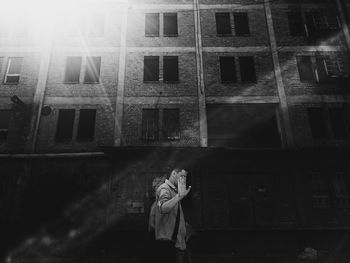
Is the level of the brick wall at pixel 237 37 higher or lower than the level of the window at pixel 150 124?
higher

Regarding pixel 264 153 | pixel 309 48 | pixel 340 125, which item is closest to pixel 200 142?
pixel 264 153

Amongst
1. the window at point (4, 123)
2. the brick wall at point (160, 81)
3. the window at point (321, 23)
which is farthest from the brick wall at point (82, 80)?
the window at point (321, 23)

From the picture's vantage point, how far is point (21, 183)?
42.3ft

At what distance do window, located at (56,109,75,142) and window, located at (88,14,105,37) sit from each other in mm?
5302

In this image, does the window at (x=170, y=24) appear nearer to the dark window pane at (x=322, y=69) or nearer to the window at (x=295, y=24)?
the window at (x=295, y=24)

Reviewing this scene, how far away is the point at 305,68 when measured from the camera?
51.0ft

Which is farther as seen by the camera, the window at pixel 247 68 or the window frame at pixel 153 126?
the window at pixel 247 68

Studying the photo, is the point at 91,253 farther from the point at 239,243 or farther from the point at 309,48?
the point at 309,48

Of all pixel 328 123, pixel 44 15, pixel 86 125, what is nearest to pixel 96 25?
pixel 44 15

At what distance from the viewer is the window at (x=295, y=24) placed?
16.4m

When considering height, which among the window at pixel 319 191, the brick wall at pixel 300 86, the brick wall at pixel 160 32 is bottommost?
the window at pixel 319 191

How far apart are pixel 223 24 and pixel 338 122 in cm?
930

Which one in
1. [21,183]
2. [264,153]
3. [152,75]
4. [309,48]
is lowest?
[21,183]

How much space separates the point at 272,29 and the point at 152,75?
8.32 metres
